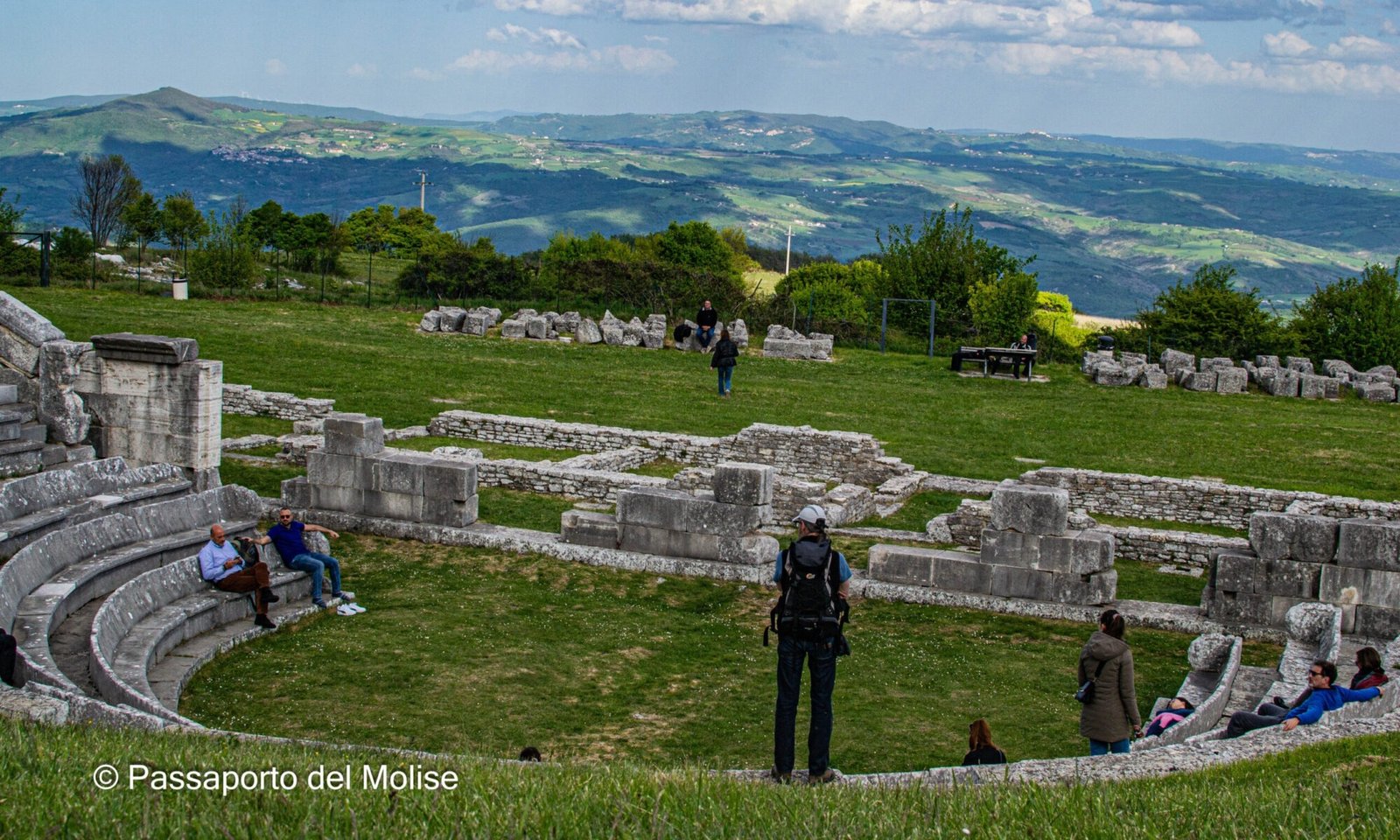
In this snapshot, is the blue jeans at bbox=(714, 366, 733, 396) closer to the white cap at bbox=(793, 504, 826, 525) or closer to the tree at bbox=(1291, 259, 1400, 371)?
the white cap at bbox=(793, 504, 826, 525)

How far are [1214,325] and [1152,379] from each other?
33.8 feet

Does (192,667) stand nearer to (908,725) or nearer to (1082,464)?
(908,725)

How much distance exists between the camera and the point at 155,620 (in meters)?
13.0

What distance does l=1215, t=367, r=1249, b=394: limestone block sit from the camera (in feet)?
117

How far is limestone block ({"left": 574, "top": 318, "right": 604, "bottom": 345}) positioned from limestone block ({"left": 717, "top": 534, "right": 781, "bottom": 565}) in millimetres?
22007

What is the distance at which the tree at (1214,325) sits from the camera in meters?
43.1

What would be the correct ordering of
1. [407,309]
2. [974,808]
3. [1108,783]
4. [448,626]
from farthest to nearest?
[407,309], [448,626], [1108,783], [974,808]

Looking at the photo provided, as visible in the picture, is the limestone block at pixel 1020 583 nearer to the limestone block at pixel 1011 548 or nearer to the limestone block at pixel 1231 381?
the limestone block at pixel 1011 548

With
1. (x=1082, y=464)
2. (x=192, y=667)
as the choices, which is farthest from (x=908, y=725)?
(x=1082, y=464)

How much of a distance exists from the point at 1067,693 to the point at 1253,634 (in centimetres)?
304

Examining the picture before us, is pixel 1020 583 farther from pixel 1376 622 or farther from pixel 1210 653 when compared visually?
pixel 1376 622

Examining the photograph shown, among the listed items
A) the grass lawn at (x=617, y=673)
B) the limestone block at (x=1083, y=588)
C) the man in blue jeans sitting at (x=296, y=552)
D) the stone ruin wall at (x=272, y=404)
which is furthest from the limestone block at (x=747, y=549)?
the stone ruin wall at (x=272, y=404)

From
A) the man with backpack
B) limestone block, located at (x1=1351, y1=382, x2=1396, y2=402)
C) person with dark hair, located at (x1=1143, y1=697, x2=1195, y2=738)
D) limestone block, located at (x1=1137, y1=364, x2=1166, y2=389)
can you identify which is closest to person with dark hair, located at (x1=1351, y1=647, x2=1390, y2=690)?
person with dark hair, located at (x1=1143, y1=697, x2=1195, y2=738)

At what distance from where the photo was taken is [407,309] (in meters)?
42.8
